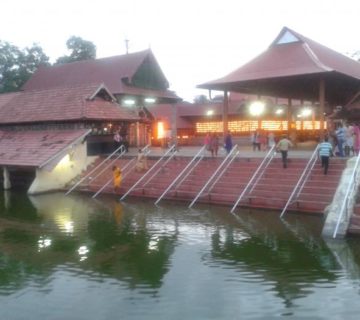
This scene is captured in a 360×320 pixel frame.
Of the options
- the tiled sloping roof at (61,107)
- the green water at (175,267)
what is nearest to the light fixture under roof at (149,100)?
the tiled sloping roof at (61,107)

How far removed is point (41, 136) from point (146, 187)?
25.4 feet

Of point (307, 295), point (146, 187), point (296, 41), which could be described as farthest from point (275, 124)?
point (307, 295)

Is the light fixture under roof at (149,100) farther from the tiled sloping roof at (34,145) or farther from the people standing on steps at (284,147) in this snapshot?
the people standing on steps at (284,147)

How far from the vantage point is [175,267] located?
34.5 feet

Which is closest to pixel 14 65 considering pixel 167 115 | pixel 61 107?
pixel 167 115

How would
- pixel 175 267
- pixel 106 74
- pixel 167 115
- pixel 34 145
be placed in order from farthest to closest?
pixel 167 115 → pixel 106 74 → pixel 34 145 → pixel 175 267

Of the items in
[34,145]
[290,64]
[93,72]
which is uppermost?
[93,72]

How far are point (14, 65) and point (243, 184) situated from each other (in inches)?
1462

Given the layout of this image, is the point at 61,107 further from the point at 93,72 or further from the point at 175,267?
the point at 175,267

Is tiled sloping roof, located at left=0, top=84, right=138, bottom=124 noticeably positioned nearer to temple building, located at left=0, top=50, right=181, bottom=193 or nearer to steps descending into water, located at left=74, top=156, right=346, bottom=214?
temple building, located at left=0, top=50, right=181, bottom=193

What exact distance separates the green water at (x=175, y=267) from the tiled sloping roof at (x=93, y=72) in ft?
62.5

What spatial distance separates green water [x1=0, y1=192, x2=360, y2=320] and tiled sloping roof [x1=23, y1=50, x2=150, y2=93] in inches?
750

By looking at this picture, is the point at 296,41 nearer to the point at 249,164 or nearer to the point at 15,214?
the point at 249,164

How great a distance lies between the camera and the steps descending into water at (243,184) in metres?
16.7
